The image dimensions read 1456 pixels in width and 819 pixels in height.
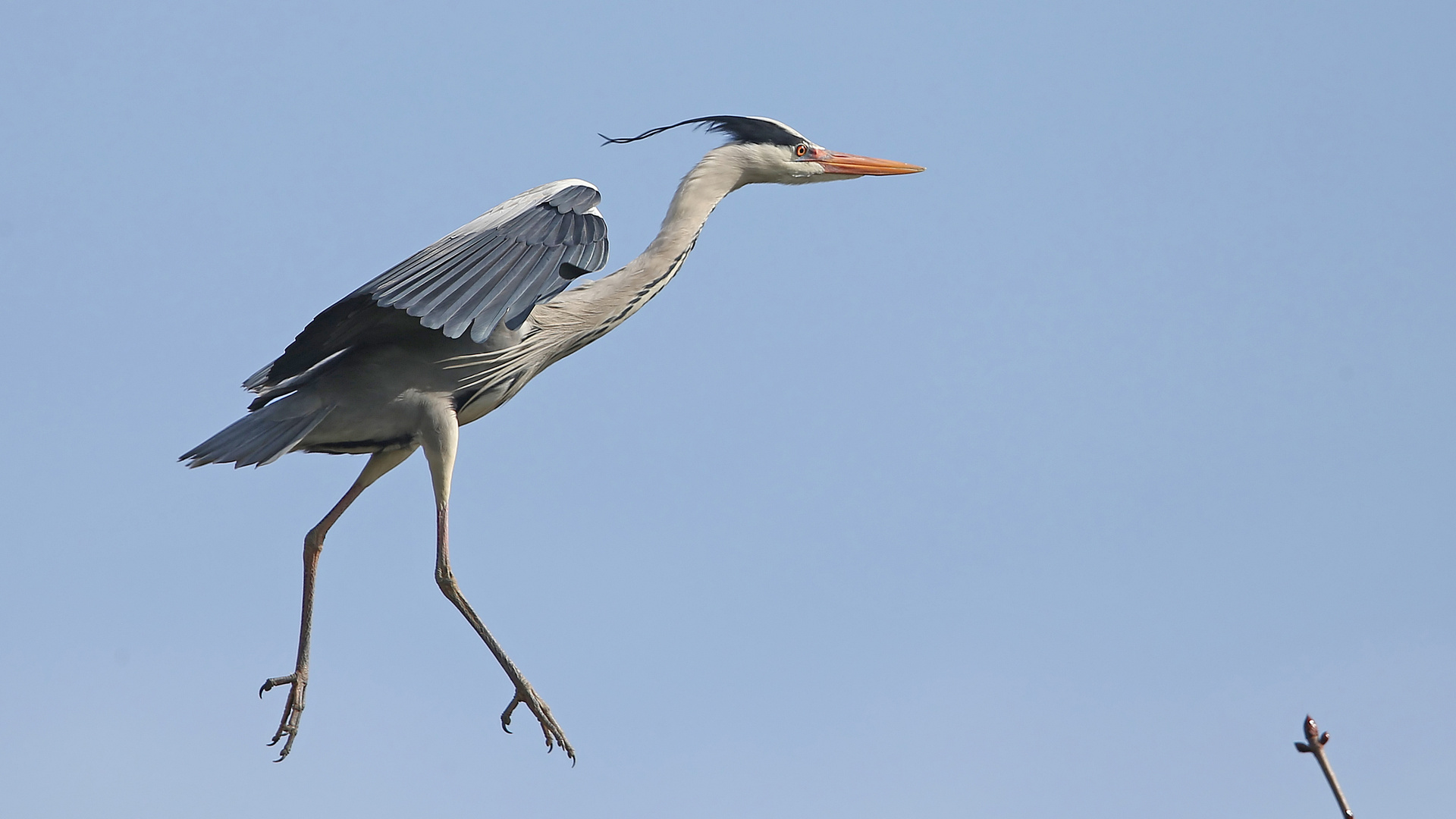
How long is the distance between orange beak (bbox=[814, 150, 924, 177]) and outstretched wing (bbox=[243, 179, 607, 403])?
5.04 ft

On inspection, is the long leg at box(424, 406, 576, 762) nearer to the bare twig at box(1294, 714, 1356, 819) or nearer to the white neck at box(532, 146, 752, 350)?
the white neck at box(532, 146, 752, 350)

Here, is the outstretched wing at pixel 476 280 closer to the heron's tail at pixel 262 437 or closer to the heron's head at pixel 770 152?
the heron's tail at pixel 262 437

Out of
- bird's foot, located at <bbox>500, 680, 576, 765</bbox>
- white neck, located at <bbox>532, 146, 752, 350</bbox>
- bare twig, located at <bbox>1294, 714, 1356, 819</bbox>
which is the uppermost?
white neck, located at <bbox>532, 146, 752, 350</bbox>

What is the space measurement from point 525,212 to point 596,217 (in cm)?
29

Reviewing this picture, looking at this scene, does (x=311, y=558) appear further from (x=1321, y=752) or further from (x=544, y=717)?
(x=1321, y=752)

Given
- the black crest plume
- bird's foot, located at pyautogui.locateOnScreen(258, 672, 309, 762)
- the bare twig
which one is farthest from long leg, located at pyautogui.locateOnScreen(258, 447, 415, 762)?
the bare twig

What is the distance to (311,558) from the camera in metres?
6.26

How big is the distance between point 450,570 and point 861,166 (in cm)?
283

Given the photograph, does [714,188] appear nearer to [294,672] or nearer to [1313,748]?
[294,672]

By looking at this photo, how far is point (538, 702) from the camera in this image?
233 inches

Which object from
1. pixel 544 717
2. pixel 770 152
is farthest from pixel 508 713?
pixel 770 152

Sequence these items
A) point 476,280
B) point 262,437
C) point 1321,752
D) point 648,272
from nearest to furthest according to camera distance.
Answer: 1. point 1321,752
2. point 476,280
3. point 262,437
4. point 648,272

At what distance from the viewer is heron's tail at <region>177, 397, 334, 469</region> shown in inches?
229

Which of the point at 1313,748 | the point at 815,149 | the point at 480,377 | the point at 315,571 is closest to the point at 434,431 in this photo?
the point at 480,377
